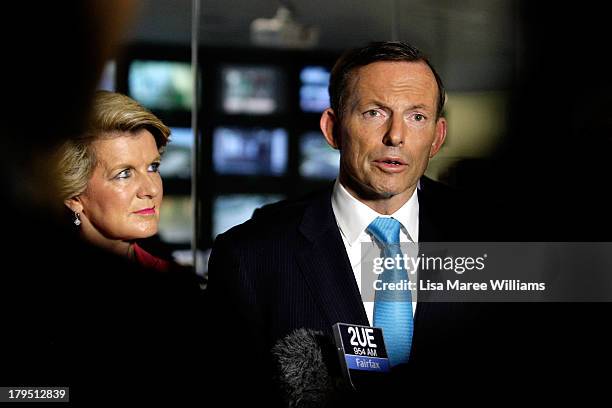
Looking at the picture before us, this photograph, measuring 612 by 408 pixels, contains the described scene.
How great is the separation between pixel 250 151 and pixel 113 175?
1.70 meters

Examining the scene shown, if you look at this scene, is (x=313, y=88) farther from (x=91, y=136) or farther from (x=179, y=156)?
(x=91, y=136)

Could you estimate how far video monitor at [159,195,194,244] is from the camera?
310 centimetres

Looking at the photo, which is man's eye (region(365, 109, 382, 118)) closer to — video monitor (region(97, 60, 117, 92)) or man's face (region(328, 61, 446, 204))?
man's face (region(328, 61, 446, 204))

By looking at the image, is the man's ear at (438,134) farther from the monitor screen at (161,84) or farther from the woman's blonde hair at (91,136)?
the monitor screen at (161,84)

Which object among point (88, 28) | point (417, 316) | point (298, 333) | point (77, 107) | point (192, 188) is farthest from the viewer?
point (192, 188)

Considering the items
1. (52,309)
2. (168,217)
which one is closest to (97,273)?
(52,309)

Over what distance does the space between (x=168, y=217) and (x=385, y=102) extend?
1615 millimetres

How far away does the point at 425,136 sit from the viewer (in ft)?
5.74

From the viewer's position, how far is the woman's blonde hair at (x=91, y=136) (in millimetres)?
1824

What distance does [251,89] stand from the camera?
3609 mm

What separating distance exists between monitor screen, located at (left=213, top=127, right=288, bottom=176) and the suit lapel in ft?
5.33

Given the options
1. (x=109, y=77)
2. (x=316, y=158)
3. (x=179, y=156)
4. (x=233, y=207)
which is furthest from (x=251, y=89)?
(x=109, y=77)

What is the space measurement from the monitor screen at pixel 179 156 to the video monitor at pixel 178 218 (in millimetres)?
147

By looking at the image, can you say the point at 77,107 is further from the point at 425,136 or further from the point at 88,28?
the point at 425,136
